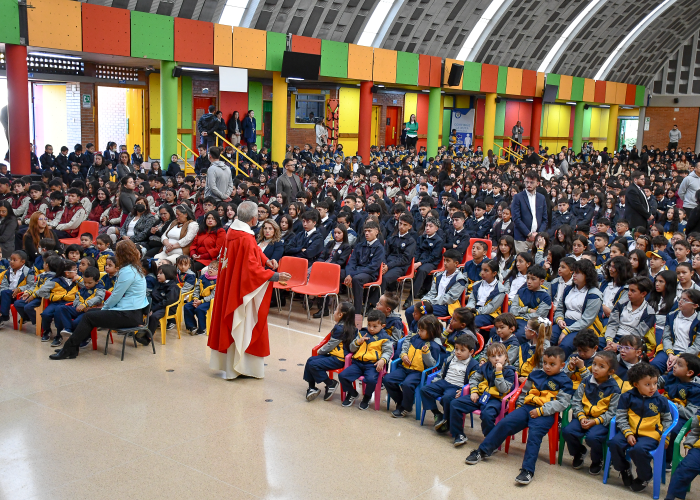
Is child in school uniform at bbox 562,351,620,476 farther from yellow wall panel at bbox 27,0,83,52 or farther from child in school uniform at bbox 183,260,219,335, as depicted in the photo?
yellow wall panel at bbox 27,0,83,52

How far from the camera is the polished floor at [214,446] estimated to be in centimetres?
438

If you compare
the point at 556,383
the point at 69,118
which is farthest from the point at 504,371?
the point at 69,118

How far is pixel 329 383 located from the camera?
5.93 m

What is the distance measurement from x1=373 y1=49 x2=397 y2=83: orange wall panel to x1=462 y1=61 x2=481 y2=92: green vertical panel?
Answer: 4.22 metres

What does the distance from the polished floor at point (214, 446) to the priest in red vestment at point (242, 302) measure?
25 centimetres

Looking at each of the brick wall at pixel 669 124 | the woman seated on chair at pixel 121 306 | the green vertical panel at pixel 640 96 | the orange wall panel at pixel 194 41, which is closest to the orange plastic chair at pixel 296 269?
the woman seated on chair at pixel 121 306

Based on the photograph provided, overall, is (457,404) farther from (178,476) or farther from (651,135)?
(651,135)

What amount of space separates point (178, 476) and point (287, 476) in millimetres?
728

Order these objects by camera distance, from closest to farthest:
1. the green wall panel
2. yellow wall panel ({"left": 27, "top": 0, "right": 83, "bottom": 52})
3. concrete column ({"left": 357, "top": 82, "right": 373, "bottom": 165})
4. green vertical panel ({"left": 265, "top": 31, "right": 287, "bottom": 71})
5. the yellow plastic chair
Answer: the yellow plastic chair → yellow wall panel ({"left": 27, "top": 0, "right": 83, "bottom": 52}) → the green wall panel → green vertical panel ({"left": 265, "top": 31, "right": 287, "bottom": 71}) → concrete column ({"left": 357, "top": 82, "right": 373, "bottom": 165})

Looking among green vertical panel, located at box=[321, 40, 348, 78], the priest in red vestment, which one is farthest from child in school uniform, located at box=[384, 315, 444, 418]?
green vertical panel, located at box=[321, 40, 348, 78]

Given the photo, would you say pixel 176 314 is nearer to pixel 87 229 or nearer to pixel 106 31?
pixel 87 229

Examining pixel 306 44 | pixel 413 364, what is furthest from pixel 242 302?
pixel 306 44

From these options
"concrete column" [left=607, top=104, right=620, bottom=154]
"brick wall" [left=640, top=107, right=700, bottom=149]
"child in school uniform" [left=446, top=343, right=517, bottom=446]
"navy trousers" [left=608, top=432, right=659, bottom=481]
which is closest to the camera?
"navy trousers" [left=608, top=432, right=659, bottom=481]

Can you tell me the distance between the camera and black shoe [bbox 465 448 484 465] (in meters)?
4.77
